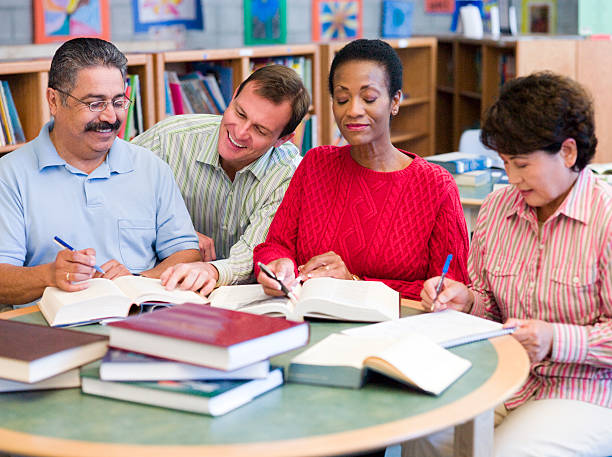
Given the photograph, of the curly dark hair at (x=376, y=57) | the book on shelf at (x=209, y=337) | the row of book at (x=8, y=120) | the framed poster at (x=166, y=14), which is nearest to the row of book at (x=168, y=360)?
the book on shelf at (x=209, y=337)

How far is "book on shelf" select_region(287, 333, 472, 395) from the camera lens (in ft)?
4.28

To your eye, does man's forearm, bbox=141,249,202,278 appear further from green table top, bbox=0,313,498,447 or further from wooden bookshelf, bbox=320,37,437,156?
wooden bookshelf, bbox=320,37,437,156

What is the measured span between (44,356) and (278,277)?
659 mm

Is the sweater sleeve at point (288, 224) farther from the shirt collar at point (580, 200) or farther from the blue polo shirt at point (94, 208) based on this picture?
the shirt collar at point (580, 200)

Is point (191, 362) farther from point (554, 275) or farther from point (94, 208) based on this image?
point (94, 208)

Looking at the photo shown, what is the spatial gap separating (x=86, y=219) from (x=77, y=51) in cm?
44

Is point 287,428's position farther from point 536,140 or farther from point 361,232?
point 361,232

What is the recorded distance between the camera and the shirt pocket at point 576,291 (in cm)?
161

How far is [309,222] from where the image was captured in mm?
2174

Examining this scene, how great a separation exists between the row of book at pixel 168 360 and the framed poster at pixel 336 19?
5.03 metres

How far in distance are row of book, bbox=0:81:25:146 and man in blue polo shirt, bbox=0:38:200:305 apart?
971 mm

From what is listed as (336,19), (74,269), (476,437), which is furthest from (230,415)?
(336,19)

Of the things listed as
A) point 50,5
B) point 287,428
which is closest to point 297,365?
point 287,428

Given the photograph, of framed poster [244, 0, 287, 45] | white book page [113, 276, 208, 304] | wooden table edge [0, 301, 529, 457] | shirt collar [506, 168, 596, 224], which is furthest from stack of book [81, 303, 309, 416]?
framed poster [244, 0, 287, 45]
